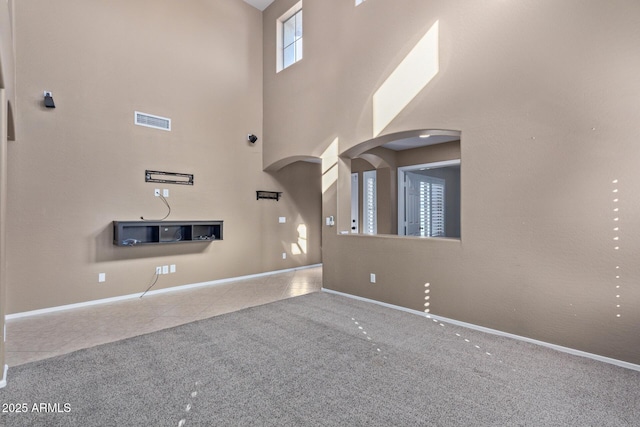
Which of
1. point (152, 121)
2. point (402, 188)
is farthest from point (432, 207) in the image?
point (152, 121)

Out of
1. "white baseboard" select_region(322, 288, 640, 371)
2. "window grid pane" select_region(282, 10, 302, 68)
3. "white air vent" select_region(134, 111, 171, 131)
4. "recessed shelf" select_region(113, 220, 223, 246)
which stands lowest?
"white baseboard" select_region(322, 288, 640, 371)

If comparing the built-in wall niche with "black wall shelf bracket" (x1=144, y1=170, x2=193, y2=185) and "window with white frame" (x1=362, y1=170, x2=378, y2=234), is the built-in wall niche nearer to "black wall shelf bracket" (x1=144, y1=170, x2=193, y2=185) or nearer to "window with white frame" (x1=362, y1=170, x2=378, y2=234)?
"window with white frame" (x1=362, y1=170, x2=378, y2=234)

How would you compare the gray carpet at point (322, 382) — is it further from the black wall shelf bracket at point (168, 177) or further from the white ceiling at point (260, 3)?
the white ceiling at point (260, 3)

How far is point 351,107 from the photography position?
4504 millimetres

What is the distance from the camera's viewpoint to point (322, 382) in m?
2.23

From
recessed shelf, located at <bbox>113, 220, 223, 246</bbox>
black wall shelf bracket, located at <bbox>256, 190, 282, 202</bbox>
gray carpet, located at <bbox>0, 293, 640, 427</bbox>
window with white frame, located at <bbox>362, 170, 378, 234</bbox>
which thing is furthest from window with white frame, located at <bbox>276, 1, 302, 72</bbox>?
gray carpet, located at <bbox>0, 293, 640, 427</bbox>

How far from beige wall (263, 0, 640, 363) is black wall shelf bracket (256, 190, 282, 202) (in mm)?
2727

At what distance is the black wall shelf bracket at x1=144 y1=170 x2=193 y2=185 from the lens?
4766 mm

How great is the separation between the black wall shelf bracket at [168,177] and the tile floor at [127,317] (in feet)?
5.87

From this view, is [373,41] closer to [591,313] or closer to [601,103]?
[601,103]

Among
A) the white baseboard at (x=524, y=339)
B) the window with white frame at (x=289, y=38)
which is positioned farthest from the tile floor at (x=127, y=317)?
the window with white frame at (x=289, y=38)

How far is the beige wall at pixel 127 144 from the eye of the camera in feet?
12.7

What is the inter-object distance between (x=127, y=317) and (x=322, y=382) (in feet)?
9.22

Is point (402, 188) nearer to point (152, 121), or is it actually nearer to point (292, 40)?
point (292, 40)
